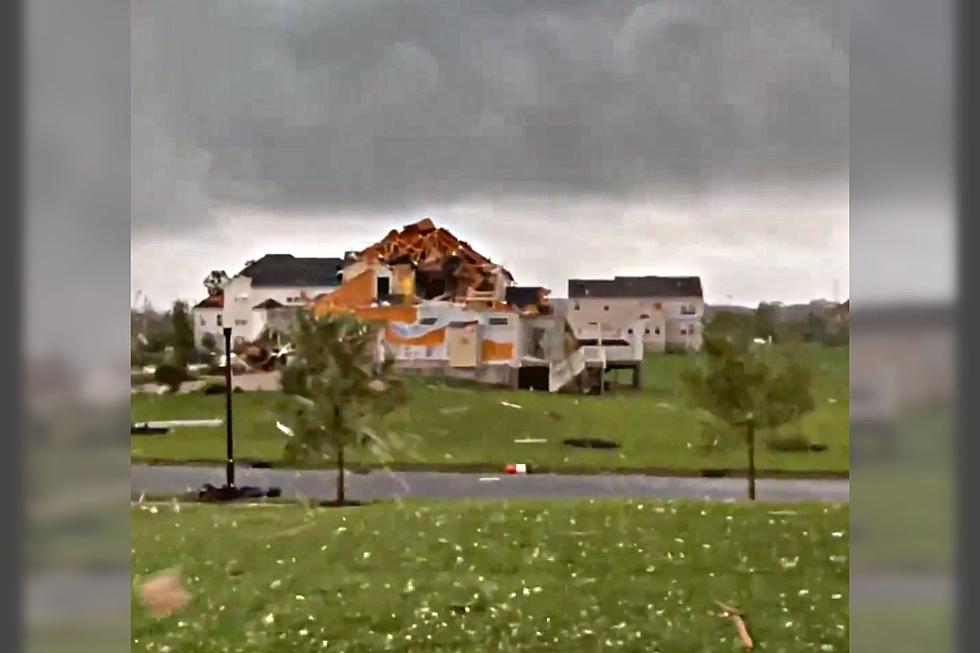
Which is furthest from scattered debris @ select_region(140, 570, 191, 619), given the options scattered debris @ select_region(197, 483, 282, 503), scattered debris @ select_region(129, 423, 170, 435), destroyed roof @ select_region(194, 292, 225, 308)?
destroyed roof @ select_region(194, 292, 225, 308)

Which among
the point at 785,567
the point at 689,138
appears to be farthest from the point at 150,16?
the point at 785,567

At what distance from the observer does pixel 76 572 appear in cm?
152

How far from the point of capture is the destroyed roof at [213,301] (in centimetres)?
176

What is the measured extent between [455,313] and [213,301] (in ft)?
1.51

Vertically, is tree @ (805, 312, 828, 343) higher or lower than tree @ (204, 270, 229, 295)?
lower

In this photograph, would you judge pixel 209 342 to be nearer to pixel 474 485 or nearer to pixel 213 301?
pixel 213 301

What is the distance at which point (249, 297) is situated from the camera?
1750 mm

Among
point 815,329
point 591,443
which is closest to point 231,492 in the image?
point 591,443

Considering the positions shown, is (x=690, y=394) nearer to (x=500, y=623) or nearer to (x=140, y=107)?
(x=500, y=623)

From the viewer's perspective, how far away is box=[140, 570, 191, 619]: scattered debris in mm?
1761

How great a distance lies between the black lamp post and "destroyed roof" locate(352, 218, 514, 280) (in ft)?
0.98

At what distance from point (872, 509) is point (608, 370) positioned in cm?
52

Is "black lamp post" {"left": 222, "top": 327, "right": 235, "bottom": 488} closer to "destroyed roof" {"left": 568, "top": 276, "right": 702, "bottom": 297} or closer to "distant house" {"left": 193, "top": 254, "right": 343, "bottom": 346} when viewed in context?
"distant house" {"left": 193, "top": 254, "right": 343, "bottom": 346}

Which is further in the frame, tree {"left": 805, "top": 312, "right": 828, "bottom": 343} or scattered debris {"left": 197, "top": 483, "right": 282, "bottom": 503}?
scattered debris {"left": 197, "top": 483, "right": 282, "bottom": 503}
